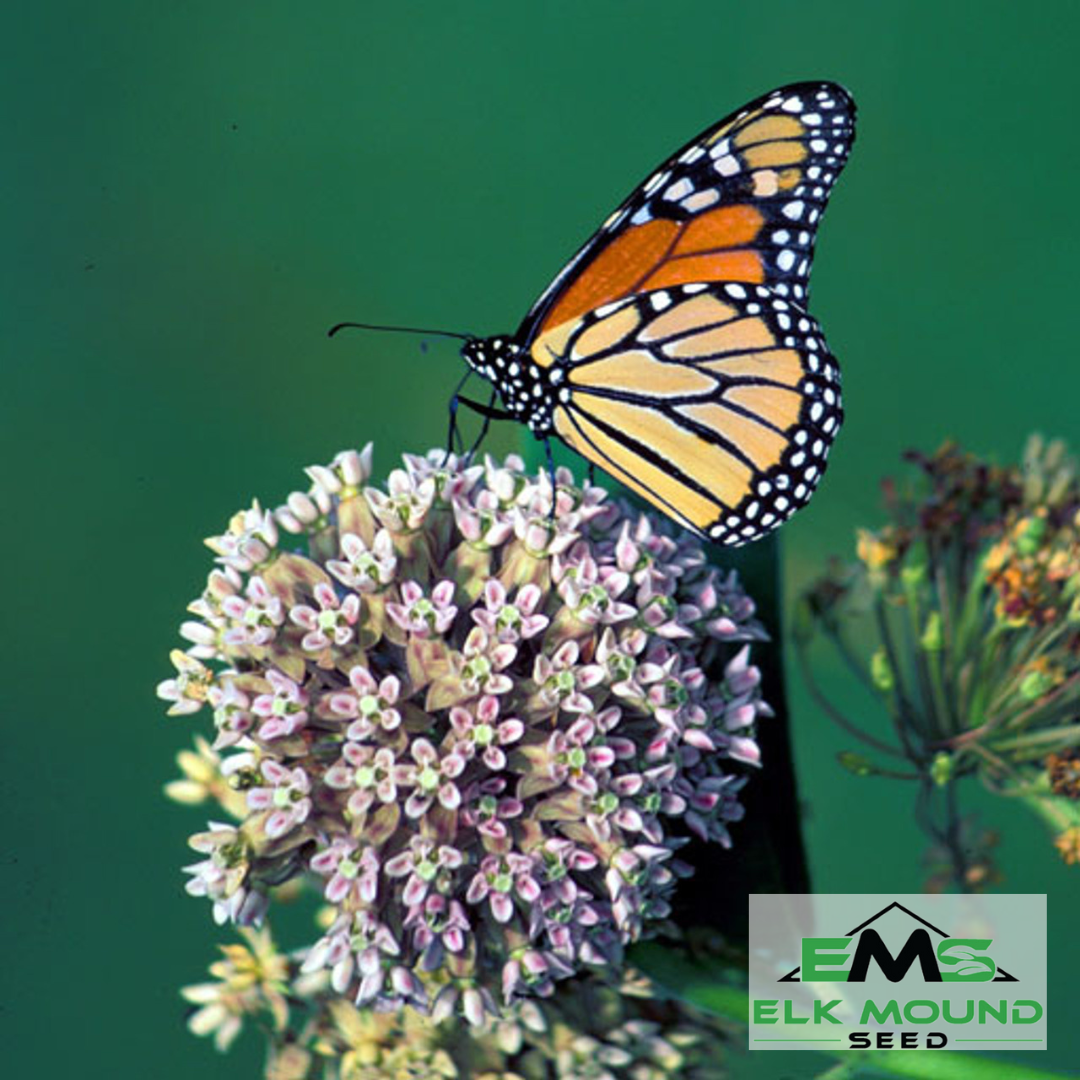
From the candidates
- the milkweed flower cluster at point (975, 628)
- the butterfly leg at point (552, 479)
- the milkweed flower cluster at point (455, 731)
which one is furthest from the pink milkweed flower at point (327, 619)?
the milkweed flower cluster at point (975, 628)

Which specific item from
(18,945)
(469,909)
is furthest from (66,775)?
(469,909)

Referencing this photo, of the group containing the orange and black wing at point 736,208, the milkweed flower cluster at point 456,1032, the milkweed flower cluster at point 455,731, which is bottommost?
the milkweed flower cluster at point 456,1032

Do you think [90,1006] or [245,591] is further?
[90,1006]

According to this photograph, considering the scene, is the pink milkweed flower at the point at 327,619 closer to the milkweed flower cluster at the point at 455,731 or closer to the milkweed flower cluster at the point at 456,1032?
the milkweed flower cluster at the point at 455,731

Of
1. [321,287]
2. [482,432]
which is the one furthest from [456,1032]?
[321,287]

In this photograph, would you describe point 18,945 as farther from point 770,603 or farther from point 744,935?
point 770,603

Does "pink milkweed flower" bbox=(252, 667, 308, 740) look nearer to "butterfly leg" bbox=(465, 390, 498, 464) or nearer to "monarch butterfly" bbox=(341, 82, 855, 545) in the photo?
"butterfly leg" bbox=(465, 390, 498, 464)
